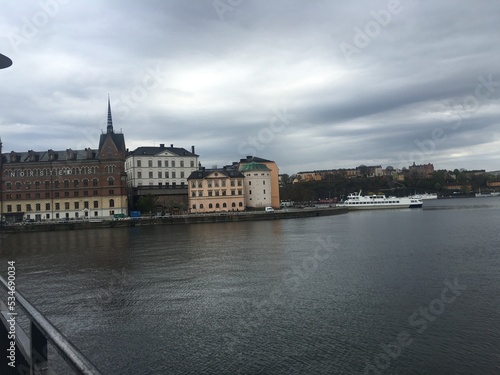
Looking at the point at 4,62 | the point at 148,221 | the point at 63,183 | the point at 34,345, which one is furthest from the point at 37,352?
the point at 63,183

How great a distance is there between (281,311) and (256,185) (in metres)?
66.7

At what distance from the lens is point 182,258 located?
25312 mm

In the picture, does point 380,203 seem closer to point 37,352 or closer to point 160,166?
point 160,166

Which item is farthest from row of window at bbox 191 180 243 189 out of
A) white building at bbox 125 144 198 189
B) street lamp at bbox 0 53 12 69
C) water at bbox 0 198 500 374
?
street lamp at bbox 0 53 12 69

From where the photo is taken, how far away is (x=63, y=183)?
6675 cm

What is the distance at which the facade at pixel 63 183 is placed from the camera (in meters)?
65.8

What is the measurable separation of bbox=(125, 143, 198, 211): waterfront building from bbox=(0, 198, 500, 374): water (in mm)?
52045

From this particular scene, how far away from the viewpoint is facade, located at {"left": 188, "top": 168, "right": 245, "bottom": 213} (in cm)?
7462

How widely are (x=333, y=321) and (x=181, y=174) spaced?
7091 centimetres

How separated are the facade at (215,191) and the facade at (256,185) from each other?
265 cm

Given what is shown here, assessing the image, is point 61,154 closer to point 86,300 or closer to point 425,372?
point 86,300

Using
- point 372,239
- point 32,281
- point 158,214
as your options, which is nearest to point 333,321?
point 32,281

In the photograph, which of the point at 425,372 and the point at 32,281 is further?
the point at 32,281

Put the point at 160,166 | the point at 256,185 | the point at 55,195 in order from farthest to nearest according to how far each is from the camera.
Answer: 1. the point at 256,185
2. the point at 160,166
3. the point at 55,195
